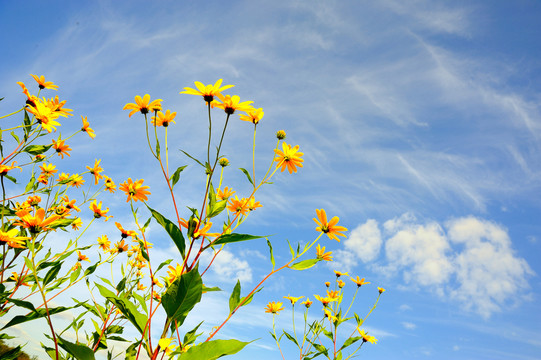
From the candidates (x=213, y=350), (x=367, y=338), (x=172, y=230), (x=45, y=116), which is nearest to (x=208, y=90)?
(x=172, y=230)

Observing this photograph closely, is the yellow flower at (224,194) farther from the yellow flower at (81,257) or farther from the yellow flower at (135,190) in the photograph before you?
the yellow flower at (81,257)

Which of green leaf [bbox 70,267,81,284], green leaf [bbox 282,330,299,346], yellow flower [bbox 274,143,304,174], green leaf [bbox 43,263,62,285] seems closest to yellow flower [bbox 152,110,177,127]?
yellow flower [bbox 274,143,304,174]

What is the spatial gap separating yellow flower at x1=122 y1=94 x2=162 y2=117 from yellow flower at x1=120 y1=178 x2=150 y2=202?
1.55ft

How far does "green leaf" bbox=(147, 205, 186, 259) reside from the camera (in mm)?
1487

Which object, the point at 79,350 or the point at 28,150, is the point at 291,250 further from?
the point at 28,150

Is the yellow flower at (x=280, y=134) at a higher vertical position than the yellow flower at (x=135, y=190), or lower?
higher

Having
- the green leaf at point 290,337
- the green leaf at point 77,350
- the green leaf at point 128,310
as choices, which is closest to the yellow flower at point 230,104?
the green leaf at point 128,310

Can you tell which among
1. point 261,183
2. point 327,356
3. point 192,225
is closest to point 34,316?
point 192,225

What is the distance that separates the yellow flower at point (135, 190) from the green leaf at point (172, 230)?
2.47 feet

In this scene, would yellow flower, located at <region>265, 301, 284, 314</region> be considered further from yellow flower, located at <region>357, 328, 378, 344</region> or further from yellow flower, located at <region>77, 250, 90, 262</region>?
yellow flower, located at <region>77, 250, 90, 262</region>

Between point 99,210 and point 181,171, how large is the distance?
2673 mm

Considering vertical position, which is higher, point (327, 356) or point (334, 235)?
point (334, 235)

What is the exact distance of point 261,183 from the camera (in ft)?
6.15

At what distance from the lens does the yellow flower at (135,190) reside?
2.15 m
